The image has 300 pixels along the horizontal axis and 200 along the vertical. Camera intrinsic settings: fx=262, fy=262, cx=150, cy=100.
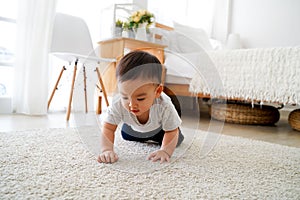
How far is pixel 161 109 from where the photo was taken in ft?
2.21

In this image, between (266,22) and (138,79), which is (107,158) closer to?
(138,79)

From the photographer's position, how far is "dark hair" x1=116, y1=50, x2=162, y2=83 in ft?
1.75

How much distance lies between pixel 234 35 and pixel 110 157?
8.74 feet

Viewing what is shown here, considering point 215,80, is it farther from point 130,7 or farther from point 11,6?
point 11,6

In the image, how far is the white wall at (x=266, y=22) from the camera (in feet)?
8.68

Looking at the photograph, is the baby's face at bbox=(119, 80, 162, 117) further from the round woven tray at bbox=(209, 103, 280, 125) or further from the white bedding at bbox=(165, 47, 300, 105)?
the round woven tray at bbox=(209, 103, 280, 125)

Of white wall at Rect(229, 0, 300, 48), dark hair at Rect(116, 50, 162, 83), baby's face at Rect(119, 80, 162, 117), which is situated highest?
white wall at Rect(229, 0, 300, 48)

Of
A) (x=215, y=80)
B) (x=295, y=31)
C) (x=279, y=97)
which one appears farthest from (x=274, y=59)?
(x=295, y=31)

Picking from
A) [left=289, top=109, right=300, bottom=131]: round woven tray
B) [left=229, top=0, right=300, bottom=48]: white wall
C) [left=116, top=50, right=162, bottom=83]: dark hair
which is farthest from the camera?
[left=229, top=0, right=300, bottom=48]: white wall

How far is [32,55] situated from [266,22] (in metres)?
2.45

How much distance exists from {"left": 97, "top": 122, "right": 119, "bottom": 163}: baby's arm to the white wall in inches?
100

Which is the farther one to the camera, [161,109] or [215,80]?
[215,80]

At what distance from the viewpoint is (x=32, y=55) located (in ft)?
4.63

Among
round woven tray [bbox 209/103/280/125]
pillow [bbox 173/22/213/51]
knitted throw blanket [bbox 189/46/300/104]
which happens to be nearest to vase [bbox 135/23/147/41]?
knitted throw blanket [bbox 189/46/300/104]
